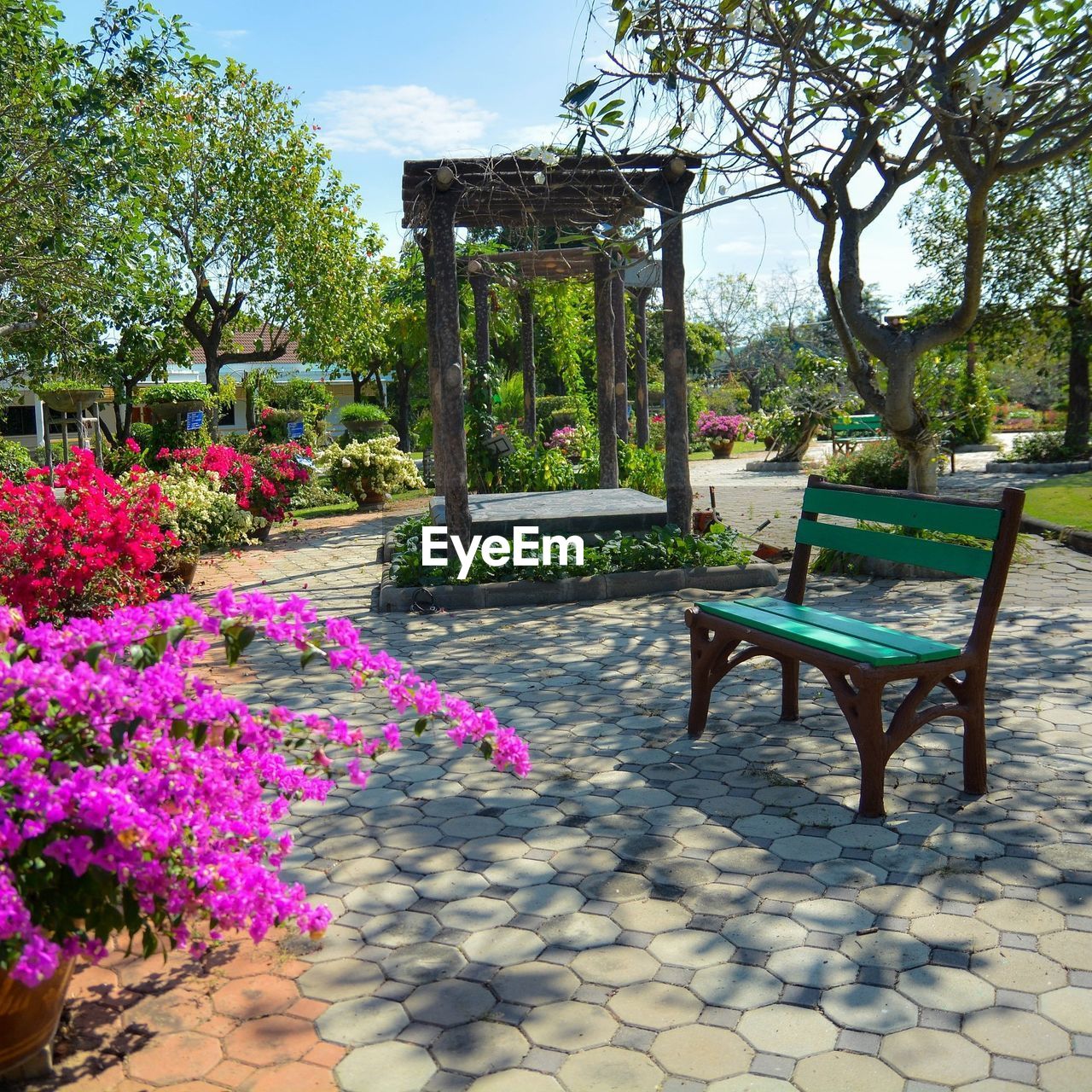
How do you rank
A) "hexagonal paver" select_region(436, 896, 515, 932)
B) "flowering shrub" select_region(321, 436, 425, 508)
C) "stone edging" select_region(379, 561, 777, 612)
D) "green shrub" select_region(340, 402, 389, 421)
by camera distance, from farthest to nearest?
1. "green shrub" select_region(340, 402, 389, 421)
2. "flowering shrub" select_region(321, 436, 425, 508)
3. "stone edging" select_region(379, 561, 777, 612)
4. "hexagonal paver" select_region(436, 896, 515, 932)

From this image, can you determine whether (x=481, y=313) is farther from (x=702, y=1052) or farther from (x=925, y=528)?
(x=702, y=1052)

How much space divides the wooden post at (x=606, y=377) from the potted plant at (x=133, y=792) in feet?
33.0

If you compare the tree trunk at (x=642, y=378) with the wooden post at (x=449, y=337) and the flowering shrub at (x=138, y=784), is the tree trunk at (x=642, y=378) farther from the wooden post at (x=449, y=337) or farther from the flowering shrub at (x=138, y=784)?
the flowering shrub at (x=138, y=784)

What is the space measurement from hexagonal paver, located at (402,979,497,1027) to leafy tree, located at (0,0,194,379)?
7.85m

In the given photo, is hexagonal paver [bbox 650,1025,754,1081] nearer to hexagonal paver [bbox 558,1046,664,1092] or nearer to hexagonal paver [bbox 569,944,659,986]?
hexagonal paver [bbox 558,1046,664,1092]

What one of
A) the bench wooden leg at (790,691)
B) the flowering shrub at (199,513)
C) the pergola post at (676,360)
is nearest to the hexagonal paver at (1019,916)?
the bench wooden leg at (790,691)

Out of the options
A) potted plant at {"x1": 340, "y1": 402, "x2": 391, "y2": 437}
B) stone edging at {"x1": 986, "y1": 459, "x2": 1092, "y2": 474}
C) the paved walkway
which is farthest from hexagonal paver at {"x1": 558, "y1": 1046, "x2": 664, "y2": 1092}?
potted plant at {"x1": 340, "y1": 402, "x2": 391, "y2": 437}

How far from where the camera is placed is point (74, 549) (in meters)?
6.98

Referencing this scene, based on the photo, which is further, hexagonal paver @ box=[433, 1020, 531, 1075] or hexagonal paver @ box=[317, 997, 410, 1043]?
hexagonal paver @ box=[317, 997, 410, 1043]

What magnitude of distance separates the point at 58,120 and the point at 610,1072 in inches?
347

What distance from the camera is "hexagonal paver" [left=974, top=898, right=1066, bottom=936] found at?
10.6 ft

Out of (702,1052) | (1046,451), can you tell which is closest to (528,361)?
(1046,451)

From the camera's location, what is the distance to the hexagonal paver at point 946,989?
9.32ft

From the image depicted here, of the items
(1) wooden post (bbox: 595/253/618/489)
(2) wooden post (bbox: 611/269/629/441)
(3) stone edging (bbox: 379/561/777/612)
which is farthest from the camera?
(2) wooden post (bbox: 611/269/629/441)
